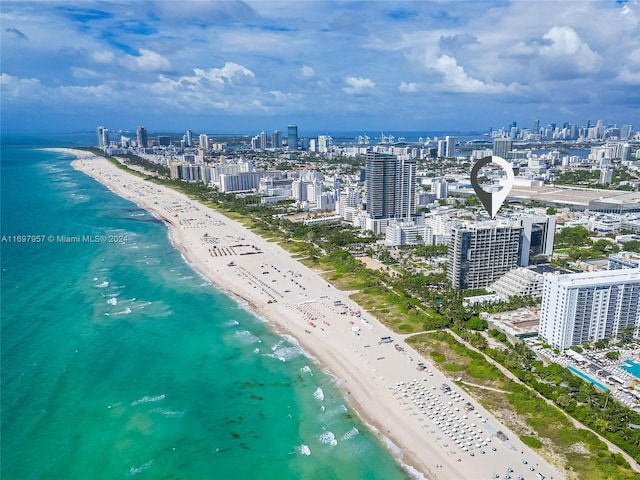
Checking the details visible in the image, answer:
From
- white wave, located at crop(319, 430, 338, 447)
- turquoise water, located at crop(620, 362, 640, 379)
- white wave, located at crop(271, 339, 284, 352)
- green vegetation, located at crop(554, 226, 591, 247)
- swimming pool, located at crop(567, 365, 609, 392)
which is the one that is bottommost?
white wave, located at crop(319, 430, 338, 447)

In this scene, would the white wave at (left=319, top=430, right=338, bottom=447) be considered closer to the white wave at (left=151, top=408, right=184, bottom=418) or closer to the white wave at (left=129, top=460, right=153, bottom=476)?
the white wave at (left=151, top=408, right=184, bottom=418)

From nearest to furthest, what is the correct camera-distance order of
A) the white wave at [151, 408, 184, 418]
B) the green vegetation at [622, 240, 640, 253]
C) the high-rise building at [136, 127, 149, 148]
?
1. the white wave at [151, 408, 184, 418]
2. the green vegetation at [622, 240, 640, 253]
3. the high-rise building at [136, 127, 149, 148]

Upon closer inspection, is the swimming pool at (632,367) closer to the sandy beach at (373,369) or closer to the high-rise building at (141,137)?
the sandy beach at (373,369)

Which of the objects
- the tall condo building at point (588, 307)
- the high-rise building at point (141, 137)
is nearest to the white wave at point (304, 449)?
the tall condo building at point (588, 307)

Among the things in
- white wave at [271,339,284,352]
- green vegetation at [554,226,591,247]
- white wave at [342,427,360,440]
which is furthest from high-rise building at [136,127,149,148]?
white wave at [342,427,360,440]

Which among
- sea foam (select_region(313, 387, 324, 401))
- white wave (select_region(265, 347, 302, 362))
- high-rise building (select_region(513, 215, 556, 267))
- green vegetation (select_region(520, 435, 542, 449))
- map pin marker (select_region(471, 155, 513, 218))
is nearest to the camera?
map pin marker (select_region(471, 155, 513, 218))
